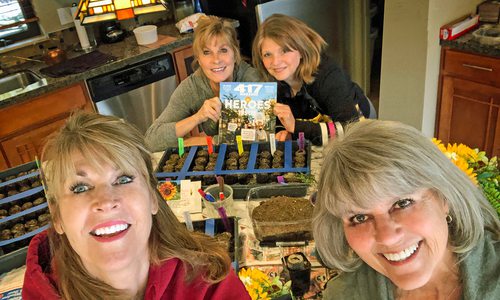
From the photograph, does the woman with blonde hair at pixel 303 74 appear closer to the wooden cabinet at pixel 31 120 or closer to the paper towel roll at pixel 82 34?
the wooden cabinet at pixel 31 120

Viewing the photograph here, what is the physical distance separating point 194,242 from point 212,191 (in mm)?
395

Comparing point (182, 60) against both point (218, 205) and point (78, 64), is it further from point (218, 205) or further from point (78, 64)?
point (218, 205)

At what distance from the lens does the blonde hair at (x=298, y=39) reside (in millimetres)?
2154

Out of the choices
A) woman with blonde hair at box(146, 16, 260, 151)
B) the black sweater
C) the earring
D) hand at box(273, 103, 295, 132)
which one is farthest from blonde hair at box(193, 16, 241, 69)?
the earring

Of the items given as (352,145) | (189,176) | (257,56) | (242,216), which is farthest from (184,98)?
(352,145)

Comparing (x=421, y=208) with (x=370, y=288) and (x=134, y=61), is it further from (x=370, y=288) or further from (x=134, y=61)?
(x=134, y=61)

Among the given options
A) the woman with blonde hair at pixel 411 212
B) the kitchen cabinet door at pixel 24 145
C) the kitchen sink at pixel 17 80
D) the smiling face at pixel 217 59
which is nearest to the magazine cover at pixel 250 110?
the smiling face at pixel 217 59

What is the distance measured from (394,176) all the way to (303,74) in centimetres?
133

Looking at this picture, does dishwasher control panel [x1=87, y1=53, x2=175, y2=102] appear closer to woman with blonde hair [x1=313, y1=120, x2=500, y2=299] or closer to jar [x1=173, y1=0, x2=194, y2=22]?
jar [x1=173, y1=0, x2=194, y2=22]

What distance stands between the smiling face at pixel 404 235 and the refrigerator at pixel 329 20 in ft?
8.60

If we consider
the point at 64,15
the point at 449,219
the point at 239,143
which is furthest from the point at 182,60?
the point at 449,219

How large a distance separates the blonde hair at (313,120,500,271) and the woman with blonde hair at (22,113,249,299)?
43 cm

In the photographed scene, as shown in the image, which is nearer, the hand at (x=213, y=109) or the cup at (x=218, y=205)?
the cup at (x=218, y=205)

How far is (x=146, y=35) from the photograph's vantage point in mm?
3348
